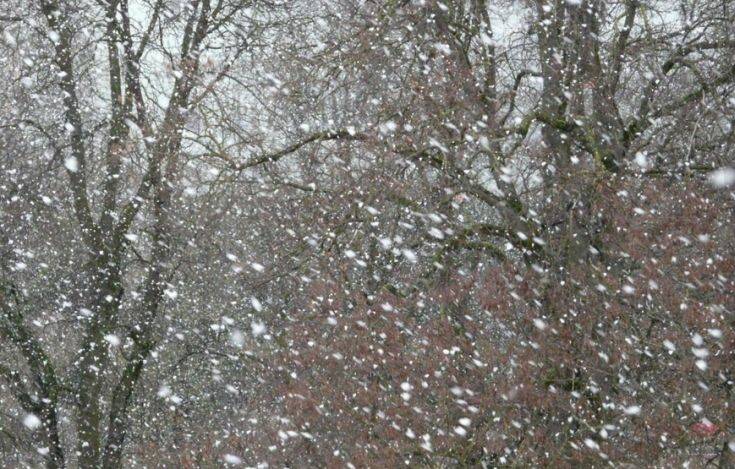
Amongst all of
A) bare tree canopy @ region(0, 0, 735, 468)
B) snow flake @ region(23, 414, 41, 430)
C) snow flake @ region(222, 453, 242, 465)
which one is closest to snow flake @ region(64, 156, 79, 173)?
bare tree canopy @ region(0, 0, 735, 468)

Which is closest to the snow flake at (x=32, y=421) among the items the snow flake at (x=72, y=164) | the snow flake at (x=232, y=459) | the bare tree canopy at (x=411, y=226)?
the bare tree canopy at (x=411, y=226)

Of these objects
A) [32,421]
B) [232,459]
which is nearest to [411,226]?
[232,459]

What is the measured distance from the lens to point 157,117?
13.6 meters

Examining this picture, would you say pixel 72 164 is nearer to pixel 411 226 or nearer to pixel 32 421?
pixel 32 421

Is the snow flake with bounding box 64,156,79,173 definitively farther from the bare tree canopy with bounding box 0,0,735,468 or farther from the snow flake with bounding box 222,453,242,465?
the snow flake with bounding box 222,453,242,465

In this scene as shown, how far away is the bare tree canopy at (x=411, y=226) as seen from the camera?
785 cm

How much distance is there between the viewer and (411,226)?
10.6m

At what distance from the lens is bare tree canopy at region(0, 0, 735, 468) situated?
309 inches

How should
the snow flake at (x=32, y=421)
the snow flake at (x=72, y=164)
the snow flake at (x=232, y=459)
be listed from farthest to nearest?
the snow flake at (x=32, y=421) → the snow flake at (x=72, y=164) → the snow flake at (x=232, y=459)

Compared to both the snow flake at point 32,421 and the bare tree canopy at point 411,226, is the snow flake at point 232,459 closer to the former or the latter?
the bare tree canopy at point 411,226

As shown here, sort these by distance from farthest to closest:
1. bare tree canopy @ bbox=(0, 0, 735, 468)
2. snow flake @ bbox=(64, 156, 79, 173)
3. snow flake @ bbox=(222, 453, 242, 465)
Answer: snow flake @ bbox=(64, 156, 79, 173) → snow flake @ bbox=(222, 453, 242, 465) → bare tree canopy @ bbox=(0, 0, 735, 468)

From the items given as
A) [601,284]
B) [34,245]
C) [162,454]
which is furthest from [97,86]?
[601,284]

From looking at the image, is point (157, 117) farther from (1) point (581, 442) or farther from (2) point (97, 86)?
(1) point (581, 442)

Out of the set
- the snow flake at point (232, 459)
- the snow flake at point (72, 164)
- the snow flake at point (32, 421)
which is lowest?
the snow flake at point (232, 459)
